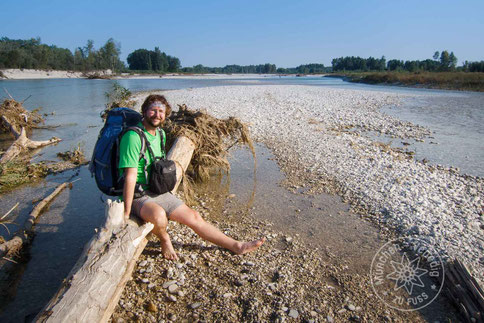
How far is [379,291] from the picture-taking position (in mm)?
3873

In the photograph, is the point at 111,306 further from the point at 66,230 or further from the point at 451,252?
the point at 451,252

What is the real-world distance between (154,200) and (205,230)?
2.83ft

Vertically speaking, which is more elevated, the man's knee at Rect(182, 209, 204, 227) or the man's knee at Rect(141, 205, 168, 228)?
the man's knee at Rect(141, 205, 168, 228)

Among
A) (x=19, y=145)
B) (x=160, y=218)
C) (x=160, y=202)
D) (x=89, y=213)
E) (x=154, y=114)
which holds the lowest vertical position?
(x=89, y=213)

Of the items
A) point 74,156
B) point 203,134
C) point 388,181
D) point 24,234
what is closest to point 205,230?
point 24,234

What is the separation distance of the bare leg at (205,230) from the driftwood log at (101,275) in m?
0.48

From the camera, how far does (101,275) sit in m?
2.99

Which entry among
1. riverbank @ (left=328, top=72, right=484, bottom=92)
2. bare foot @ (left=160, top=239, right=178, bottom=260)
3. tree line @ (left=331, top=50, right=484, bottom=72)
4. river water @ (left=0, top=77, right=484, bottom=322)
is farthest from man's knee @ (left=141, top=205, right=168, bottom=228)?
tree line @ (left=331, top=50, right=484, bottom=72)

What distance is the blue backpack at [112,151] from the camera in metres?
3.96

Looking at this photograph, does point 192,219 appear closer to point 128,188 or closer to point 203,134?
point 128,188

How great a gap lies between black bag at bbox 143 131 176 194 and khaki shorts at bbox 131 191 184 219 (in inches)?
4.6

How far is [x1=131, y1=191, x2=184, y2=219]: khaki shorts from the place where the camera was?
4.06 metres

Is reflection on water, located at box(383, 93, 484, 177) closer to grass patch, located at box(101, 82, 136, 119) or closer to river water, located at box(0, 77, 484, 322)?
river water, located at box(0, 77, 484, 322)

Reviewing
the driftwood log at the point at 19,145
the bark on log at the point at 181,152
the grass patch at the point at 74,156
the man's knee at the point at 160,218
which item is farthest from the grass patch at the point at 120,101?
the man's knee at the point at 160,218
